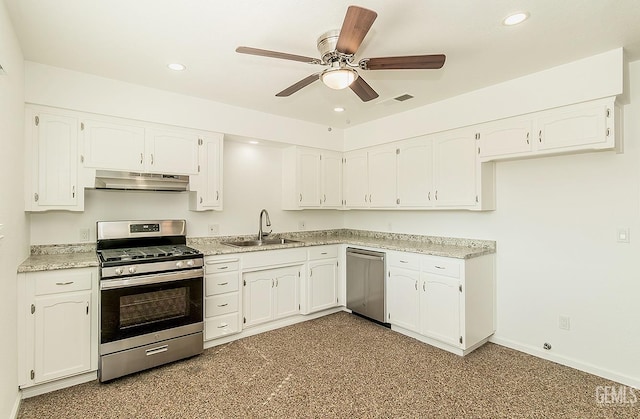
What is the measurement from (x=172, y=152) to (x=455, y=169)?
118 inches

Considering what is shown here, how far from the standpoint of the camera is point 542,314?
9.98ft

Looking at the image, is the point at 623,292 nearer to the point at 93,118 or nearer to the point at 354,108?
→ the point at 354,108

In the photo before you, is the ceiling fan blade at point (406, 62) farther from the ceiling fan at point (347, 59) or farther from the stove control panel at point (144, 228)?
the stove control panel at point (144, 228)

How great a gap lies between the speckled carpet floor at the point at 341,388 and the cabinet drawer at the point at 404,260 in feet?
2.73

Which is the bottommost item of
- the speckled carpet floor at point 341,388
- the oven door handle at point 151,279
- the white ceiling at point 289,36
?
the speckled carpet floor at point 341,388

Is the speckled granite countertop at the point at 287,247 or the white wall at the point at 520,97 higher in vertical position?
the white wall at the point at 520,97

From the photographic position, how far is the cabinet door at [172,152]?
316cm

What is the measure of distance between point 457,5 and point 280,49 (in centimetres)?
124

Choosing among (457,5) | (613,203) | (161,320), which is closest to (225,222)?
(161,320)

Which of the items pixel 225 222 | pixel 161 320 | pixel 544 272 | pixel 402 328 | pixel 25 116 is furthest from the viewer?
pixel 225 222

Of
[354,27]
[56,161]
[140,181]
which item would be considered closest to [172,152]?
[140,181]

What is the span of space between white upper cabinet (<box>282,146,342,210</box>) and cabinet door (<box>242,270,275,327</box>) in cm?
114

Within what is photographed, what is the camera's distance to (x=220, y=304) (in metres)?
3.26

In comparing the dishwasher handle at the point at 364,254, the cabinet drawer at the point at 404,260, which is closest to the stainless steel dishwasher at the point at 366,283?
the dishwasher handle at the point at 364,254
